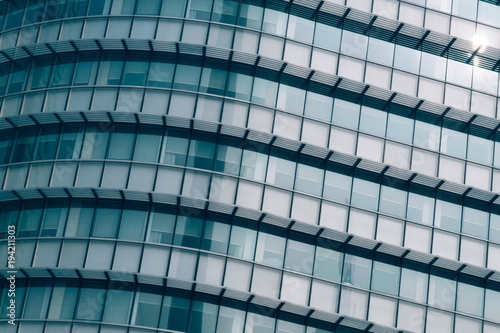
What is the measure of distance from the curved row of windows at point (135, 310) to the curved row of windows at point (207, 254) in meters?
0.98

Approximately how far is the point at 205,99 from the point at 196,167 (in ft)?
12.7

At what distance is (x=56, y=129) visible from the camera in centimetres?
4459

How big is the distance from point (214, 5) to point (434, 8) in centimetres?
1302

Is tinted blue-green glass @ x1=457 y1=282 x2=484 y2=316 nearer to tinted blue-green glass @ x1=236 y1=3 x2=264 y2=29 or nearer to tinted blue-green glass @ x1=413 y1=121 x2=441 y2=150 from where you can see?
tinted blue-green glass @ x1=413 y1=121 x2=441 y2=150

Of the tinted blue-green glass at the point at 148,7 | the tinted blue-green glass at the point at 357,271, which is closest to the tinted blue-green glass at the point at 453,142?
the tinted blue-green glass at the point at 357,271

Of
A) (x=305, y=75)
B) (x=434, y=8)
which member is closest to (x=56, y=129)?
(x=305, y=75)

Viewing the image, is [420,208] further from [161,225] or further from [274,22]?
[161,225]

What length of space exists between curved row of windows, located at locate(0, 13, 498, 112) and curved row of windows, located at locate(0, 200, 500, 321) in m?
9.67

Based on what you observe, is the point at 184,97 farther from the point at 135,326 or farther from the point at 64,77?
the point at 135,326

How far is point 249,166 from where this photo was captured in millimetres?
43344

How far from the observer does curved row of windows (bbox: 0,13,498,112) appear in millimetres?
45281

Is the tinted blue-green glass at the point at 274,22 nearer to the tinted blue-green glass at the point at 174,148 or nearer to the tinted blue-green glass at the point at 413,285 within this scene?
the tinted blue-green glass at the point at 174,148

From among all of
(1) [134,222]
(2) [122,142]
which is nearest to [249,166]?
(1) [134,222]

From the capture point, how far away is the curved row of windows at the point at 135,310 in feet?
131
